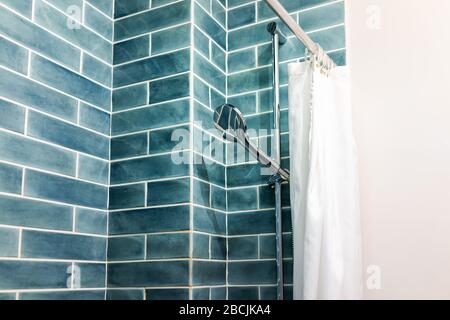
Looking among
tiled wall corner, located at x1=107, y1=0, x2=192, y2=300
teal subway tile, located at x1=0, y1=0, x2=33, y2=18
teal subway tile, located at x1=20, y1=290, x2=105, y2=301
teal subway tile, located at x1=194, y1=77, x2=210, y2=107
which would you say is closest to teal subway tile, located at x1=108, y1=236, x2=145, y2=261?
tiled wall corner, located at x1=107, y1=0, x2=192, y2=300

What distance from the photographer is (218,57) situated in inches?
65.6

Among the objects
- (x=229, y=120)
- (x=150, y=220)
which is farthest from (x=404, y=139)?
(x=150, y=220)

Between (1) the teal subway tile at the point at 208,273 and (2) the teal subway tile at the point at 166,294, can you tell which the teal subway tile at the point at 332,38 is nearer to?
(1) the teal subway tile at the point at 208,273

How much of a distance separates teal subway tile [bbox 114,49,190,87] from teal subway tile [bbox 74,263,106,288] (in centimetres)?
53

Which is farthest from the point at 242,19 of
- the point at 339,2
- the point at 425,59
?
the point at 425,59

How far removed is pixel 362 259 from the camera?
146 centimetres

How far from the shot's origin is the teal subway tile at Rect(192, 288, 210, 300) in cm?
138

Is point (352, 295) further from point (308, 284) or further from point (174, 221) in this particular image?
point (174, 221)

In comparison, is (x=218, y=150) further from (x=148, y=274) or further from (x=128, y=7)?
(x=128, y=7)

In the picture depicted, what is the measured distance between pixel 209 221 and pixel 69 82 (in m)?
0.54

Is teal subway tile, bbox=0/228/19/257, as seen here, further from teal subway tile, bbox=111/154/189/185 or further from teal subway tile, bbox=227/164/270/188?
teal subway tile, bbox=227/164/270/188

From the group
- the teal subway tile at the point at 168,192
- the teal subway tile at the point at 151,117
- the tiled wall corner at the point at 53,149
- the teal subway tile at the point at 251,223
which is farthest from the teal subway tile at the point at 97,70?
the teal subway tile at the point at 251,223

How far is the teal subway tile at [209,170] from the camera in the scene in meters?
1.47
